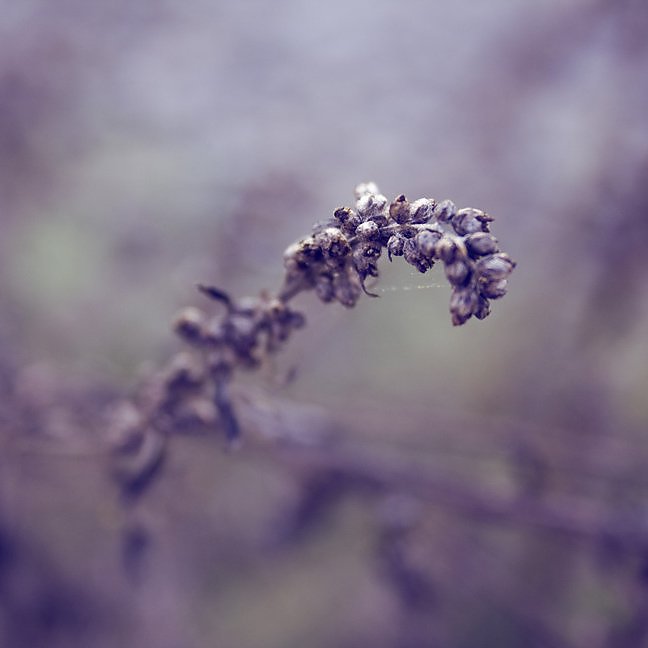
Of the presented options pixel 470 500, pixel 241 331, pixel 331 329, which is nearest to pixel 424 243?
pixel 241 331

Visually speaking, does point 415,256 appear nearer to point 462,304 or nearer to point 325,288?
point 462,304

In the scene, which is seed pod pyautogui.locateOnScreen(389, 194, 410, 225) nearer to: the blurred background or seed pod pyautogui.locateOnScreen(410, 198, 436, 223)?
seed pod pyautogui.locateOnScreen(410, 198, 436, 223)

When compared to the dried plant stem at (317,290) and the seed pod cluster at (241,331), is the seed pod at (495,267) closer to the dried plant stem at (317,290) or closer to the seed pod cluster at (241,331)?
the dried plant stem at (317,290)

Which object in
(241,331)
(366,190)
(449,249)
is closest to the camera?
(449,249)

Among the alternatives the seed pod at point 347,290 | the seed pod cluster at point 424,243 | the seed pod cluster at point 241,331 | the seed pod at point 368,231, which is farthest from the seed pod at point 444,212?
the seed pod cluster at point 241,331

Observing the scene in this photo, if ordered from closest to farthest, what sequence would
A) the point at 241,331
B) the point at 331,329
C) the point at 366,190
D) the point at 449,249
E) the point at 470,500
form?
1. the point at 449,249
2. the point at 366,190
3. the point at 241,331
4. the point at 470,500
5. the point at 331,329

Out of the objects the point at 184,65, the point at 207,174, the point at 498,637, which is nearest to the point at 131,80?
the point at 184,65

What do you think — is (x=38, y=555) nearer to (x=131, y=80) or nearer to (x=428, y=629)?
(x=428, y=629)
